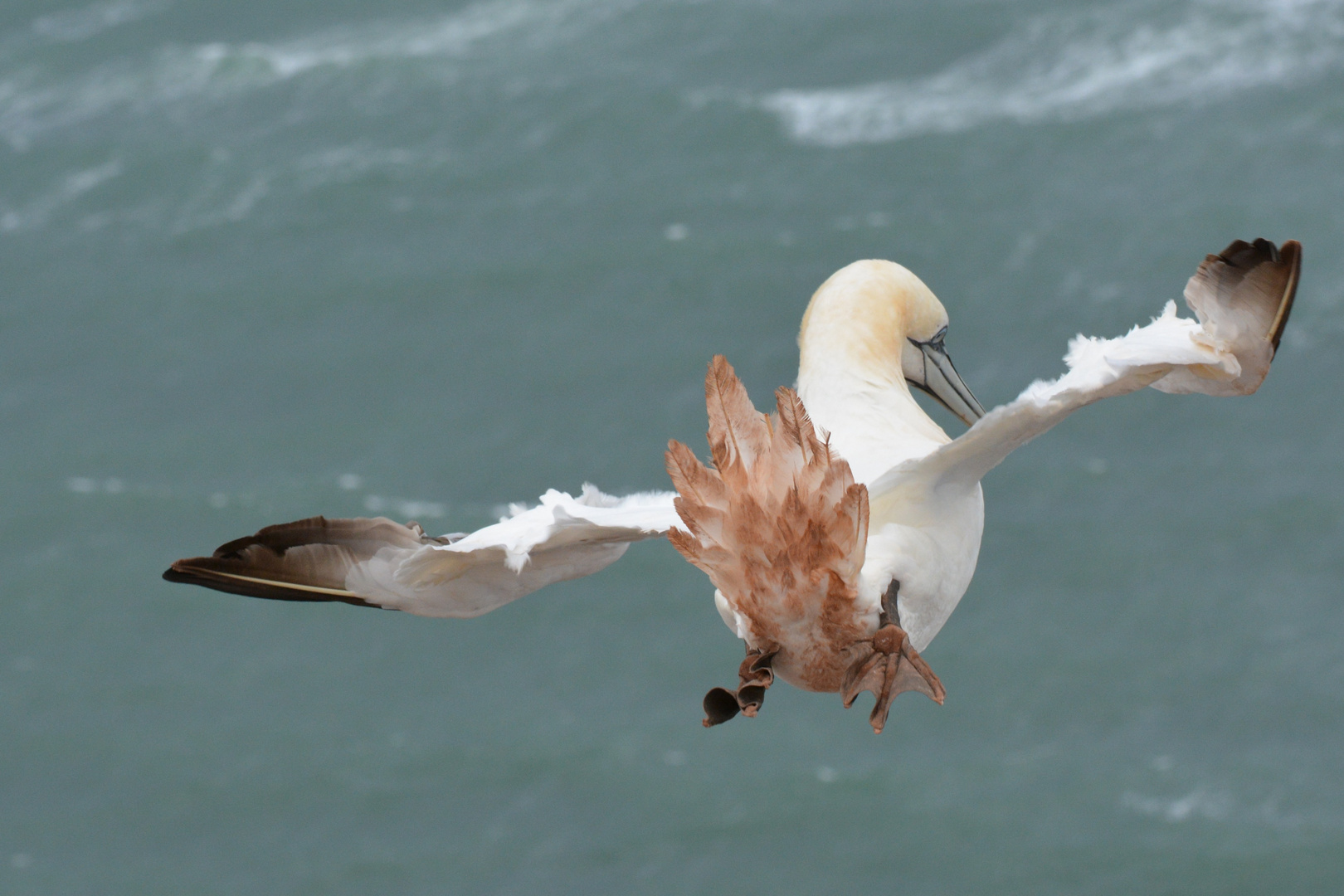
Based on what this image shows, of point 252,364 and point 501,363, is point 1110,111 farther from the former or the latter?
point 252,364

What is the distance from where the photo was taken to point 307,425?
59125 mm

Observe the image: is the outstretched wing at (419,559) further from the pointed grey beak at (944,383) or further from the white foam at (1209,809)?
the white foam at (1209,809)

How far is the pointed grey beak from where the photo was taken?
641 inches

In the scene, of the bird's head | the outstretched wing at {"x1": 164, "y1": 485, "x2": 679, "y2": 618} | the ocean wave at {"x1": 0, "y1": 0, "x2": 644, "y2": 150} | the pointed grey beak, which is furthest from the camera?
the ocean wave at {"x1": 0, "y1": 0, "x2": 644, "y2": 150}

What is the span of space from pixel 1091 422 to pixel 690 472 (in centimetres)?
4877

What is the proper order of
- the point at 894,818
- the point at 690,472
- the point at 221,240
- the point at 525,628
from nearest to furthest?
1. the point at 690,472
2. the point at 894,818
3. the point at 525,628
4. the point at 221,240

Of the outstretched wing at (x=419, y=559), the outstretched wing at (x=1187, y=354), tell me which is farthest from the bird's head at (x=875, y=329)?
the outstretched wing at (x=419, y=559)

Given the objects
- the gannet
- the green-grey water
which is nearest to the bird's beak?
the gannet

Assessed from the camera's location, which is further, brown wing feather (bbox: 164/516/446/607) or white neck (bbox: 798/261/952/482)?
white neck (bbox: 798/261/952/482)

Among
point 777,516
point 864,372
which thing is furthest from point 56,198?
point 777,516

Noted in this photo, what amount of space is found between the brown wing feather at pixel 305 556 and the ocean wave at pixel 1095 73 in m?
54.4

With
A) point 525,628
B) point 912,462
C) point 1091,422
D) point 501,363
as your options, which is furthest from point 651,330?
point 912,462

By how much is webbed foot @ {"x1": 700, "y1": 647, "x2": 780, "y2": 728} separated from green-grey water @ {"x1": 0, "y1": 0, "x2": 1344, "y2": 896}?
41.2 metres

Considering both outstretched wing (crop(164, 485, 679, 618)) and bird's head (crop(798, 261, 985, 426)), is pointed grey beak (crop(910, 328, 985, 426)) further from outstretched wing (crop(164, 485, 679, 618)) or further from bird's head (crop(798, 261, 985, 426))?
outstretched wing (crop(164, 485, 679, 618))
